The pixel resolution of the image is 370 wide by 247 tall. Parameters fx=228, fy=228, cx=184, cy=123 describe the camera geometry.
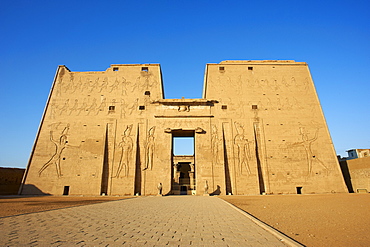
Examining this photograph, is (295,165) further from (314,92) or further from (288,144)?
(314,92)

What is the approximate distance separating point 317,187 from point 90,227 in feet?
61.1

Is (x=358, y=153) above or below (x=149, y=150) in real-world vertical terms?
above

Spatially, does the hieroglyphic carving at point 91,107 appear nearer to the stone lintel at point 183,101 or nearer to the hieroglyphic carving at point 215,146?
the stone lintel at point 183,101

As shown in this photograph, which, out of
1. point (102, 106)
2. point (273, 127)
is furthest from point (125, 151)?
point (273, 127)

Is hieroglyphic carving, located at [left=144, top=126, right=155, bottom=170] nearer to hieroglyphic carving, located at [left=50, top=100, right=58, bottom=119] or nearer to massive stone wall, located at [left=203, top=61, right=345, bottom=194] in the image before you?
massive stone wall, located at [left=203, top=61, right=345, bottom=194]

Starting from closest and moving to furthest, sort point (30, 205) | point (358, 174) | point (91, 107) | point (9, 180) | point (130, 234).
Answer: point (130, 234), point (30, 205), point (358, 174), point (91, 107), point (9, 180)

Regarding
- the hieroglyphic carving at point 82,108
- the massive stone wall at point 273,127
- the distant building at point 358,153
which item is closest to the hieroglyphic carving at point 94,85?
the hieroglyphic carving at point 82,108

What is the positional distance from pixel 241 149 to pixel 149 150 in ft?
24.7

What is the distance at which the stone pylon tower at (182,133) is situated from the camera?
18.0 metres

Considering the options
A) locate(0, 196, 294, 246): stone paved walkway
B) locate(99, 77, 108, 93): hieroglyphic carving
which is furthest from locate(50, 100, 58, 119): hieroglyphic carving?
locate(0, 196, 294, 246): stone paved walkway

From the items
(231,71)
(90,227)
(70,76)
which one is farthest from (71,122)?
(90,227)

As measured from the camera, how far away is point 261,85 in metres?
21.1

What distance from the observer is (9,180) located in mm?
20719

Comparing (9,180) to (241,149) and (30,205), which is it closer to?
(30,205)
